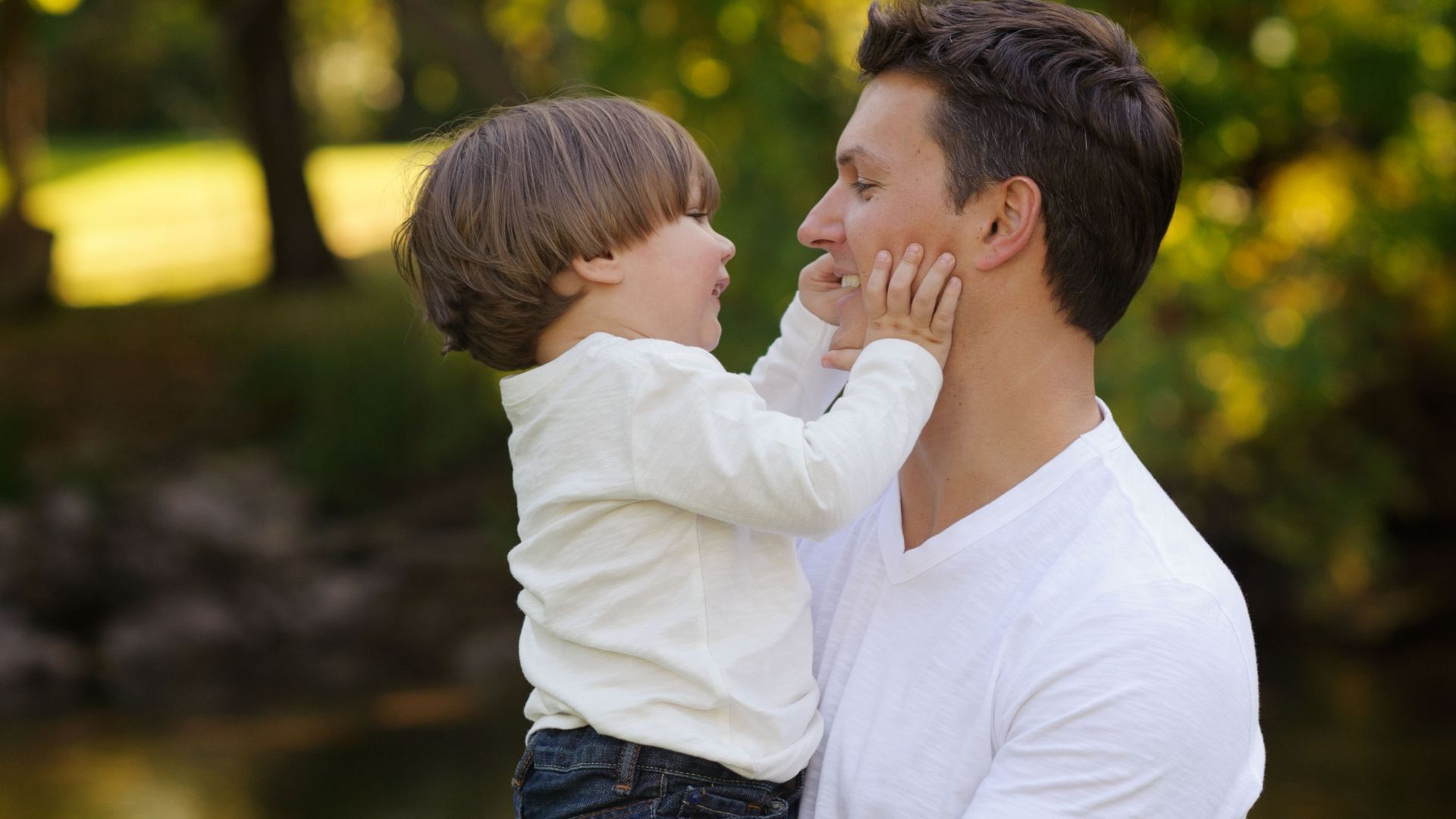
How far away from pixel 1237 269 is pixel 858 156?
6.36m

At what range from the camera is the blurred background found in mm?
7184

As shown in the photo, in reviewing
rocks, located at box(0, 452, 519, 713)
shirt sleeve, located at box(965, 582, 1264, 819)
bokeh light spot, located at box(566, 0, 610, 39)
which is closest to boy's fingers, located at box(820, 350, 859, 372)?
shirt sleeve, located at box(965, 582, 1264, 819)

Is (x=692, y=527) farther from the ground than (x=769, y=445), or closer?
closer

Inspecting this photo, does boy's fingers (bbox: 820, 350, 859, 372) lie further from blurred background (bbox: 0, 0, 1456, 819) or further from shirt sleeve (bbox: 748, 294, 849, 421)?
blurred background (bbox: 0, 0, 1456, 819)

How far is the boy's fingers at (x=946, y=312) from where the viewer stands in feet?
5.83

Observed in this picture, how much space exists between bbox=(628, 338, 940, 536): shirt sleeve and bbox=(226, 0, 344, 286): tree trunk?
11307 millimetres

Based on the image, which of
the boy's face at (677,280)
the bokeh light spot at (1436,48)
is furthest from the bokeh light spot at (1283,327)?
the boy's face at (677,280)

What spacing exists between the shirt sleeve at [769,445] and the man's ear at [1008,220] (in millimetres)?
171

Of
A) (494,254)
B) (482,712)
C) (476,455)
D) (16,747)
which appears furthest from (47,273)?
(494,254)

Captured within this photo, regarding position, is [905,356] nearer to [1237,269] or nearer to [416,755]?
[1237,269]

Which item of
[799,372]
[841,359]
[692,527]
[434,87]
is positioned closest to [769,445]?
[692,527]

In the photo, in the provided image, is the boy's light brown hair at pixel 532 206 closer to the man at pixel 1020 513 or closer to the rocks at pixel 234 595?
the man at pixel 1020 513

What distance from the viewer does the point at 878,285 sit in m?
1.80

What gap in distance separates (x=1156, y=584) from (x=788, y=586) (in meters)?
0.47
